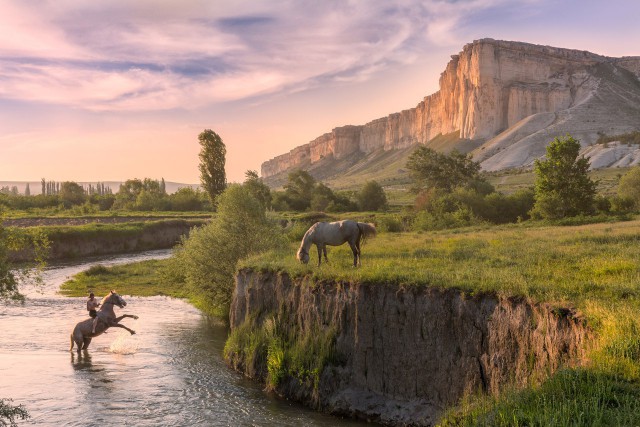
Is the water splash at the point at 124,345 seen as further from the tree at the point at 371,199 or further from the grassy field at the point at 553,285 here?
the tree at the point at 371,199

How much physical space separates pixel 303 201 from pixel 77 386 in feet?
278

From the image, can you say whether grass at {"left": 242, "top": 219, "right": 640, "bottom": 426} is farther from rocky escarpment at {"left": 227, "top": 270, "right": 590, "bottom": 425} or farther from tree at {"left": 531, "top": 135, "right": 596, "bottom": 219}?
tree at {"left": 531, "top": 135, "right": 596, "bottom": 219}

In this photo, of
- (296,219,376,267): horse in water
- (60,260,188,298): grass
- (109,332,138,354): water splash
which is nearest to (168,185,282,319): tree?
(109,332,138,354): water splash

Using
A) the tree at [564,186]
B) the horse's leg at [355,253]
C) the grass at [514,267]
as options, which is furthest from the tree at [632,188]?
the horse's leg at [355,253]

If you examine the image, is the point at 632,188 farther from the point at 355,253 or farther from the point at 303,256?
the point at 303,256

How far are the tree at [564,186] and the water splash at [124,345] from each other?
42836mm

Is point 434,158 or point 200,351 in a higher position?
point 434,158

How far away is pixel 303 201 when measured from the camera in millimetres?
103750

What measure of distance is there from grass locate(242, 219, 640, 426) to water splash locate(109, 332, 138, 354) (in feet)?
22.7

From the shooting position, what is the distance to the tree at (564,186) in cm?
5209

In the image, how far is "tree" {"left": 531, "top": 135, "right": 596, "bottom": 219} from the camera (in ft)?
171

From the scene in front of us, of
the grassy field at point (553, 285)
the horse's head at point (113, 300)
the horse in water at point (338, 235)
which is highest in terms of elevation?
the horse in water at point (338, 235)

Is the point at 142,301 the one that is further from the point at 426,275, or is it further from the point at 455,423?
the point at 455,423

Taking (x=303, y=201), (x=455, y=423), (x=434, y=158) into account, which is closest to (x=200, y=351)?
(x=455, y=423)
